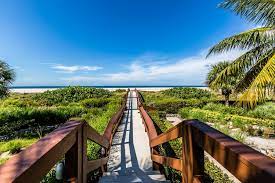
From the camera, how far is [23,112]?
19609 mm

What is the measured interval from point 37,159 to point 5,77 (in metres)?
18.8

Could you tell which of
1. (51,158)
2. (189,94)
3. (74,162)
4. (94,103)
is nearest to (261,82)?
(74,162)

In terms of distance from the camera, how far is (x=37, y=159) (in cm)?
113

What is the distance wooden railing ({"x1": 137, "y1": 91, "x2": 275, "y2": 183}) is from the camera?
0.95 m

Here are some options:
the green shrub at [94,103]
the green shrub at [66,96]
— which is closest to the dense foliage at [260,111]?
the green shrub at [94,103]

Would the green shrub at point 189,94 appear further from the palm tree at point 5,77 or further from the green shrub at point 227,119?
the palm tree at point 5,77

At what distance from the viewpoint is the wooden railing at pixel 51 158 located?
989 mm

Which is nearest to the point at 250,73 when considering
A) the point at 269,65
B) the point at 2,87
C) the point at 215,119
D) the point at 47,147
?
the point at 269,65

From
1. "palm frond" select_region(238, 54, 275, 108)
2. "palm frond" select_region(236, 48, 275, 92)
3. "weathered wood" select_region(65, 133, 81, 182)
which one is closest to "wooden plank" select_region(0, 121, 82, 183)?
"weathered wood" select_region(65, 133, 81, 182)

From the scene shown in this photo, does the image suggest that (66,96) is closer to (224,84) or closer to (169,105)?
(169,105)

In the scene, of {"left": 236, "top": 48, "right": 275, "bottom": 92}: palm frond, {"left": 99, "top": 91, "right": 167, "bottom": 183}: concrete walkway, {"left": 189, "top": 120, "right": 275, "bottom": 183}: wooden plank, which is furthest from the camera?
{"left": 236, "top": 48, "right": 275, "bottom": 92}: palm frond

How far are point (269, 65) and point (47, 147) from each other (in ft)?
23.1

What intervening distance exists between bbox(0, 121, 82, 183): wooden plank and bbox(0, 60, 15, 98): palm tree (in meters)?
17.5

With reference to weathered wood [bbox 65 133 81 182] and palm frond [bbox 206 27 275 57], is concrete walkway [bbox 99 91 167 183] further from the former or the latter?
palm frond [bbox 206 27 275 57]
